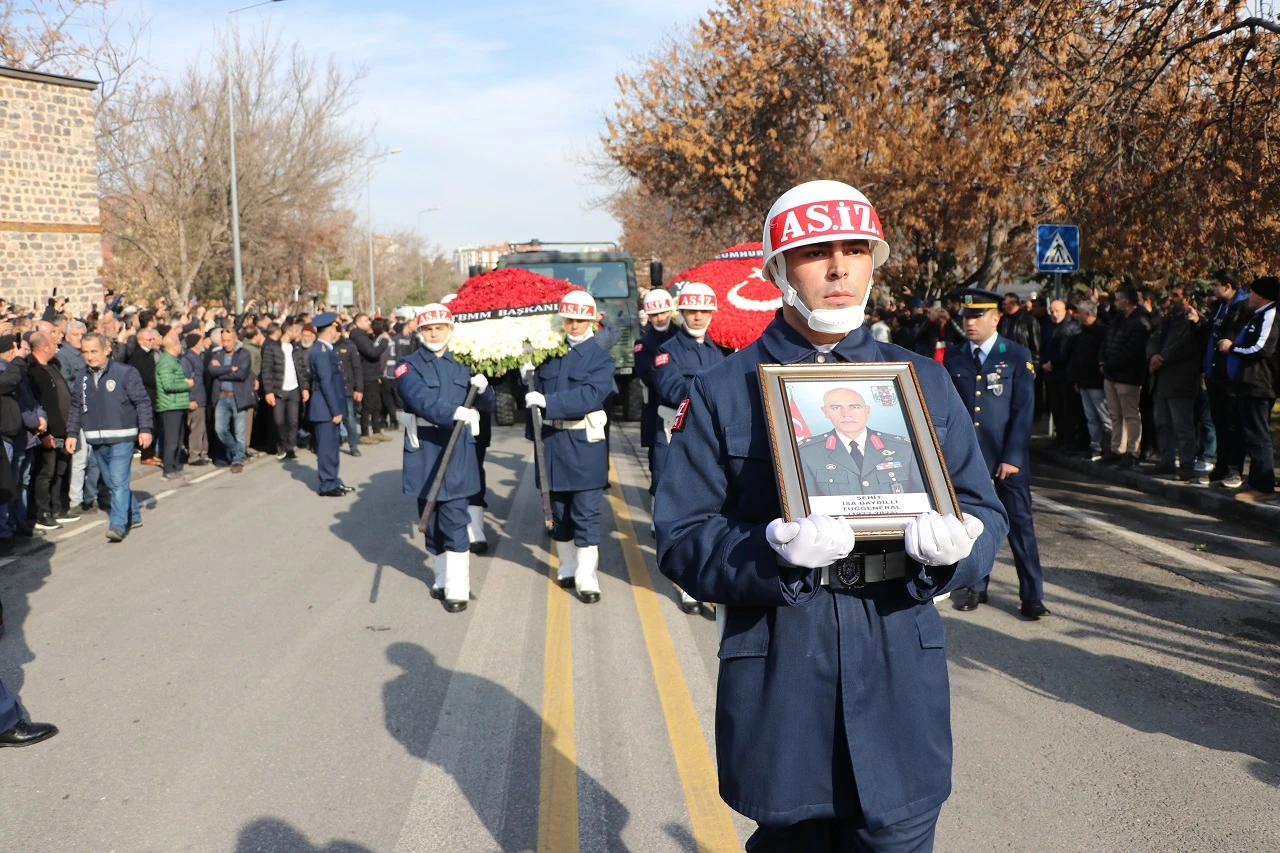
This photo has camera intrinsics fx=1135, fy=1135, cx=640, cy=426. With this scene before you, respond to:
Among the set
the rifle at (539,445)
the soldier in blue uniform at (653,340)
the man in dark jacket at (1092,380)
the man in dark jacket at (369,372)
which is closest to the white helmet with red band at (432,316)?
the rifle at (539,445)

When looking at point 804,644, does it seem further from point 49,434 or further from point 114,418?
point 49,434

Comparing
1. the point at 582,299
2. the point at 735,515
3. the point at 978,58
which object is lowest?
the point at 735,515

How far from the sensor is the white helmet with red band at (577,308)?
8.04 metres

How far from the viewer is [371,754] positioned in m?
5.11

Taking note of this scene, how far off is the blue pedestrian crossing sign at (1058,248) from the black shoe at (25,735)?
1312cm

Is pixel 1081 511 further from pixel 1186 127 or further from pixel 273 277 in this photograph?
pixel 273 277

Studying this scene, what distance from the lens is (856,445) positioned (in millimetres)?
2396

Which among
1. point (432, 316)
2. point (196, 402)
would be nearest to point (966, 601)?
point (432, 316)

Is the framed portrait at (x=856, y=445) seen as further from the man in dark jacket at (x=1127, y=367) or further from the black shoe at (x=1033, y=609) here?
the man in dark jacket at (x=1127, y=367)

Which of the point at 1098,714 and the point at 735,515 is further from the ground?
the point at 735,515

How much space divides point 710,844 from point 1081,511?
27.2 ft

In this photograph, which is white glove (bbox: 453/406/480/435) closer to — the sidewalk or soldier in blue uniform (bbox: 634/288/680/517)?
soldier in blue uniform (bbox: 634/288/680/517)

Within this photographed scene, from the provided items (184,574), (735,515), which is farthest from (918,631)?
(184,574)

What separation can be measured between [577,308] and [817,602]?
5.72 metres
